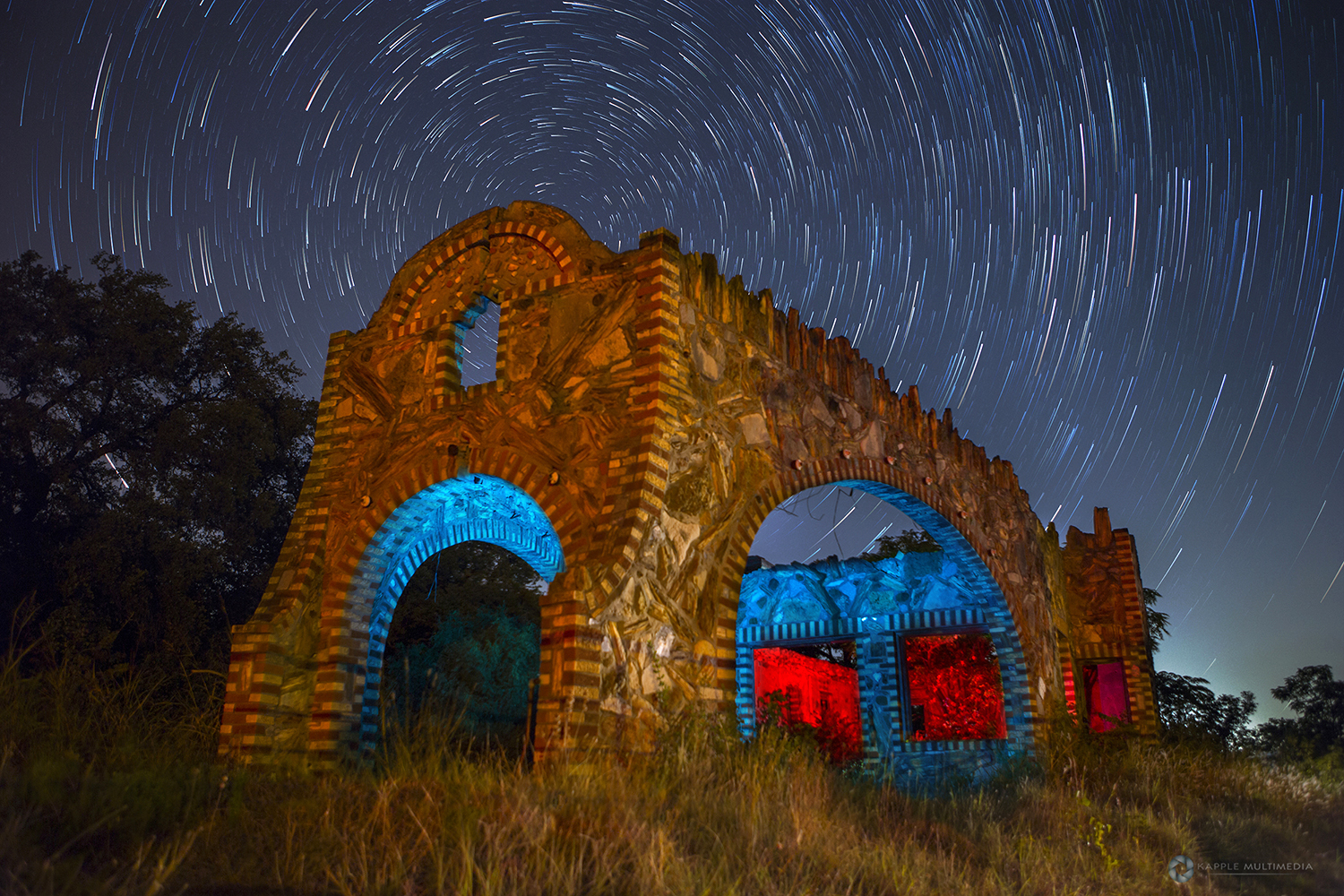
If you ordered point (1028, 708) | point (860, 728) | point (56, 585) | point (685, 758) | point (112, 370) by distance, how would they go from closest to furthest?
1. point (685, 758)
2. point (1028, 708)
3. point (56, 585)
4. point (860, 728)
5. point (112, 370)

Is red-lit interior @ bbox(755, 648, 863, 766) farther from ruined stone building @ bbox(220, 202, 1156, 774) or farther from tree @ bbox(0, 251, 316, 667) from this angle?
tree @ bbox(0, 251, 316, 667)

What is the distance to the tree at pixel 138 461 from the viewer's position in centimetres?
1563

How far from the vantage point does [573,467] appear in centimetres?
842

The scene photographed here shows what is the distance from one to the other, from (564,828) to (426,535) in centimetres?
557

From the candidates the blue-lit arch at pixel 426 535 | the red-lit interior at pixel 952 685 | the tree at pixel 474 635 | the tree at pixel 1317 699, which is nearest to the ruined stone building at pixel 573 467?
the blue-lit arch at pixel 426 535

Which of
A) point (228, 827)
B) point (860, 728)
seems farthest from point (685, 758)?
point (860, 728)

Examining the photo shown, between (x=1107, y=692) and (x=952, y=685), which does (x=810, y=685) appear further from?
(x=1107, y=692)

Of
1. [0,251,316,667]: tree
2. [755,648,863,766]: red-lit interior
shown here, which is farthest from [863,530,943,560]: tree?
[0,251,316,667]: tree

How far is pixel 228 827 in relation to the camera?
502cm

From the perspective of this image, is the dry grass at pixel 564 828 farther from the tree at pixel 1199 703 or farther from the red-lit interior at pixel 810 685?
the tree at pixel 1199 703

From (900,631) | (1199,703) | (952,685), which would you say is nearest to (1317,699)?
(1199,703)

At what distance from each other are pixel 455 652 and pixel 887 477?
30.3 feet

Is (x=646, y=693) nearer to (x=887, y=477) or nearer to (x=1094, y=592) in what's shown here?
(x=887, y=477)

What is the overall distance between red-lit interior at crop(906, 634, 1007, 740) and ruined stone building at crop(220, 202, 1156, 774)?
9557mm
